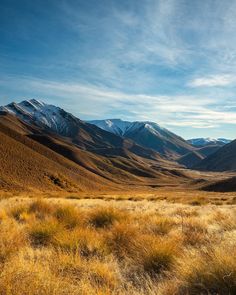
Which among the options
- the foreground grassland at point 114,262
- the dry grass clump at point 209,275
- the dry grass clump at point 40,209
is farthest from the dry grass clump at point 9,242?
the dry grass clump at point 40,209

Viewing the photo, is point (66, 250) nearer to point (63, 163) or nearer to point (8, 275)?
point (8, 275)

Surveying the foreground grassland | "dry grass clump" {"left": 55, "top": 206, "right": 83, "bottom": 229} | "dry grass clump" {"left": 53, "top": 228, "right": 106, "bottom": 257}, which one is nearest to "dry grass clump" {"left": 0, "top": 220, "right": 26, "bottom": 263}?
the foreground grassland

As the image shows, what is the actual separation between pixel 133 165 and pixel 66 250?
173 meters

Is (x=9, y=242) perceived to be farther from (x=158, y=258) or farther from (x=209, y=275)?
(x=209, y=275)

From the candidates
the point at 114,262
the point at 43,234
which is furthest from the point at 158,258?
the point at 43,234

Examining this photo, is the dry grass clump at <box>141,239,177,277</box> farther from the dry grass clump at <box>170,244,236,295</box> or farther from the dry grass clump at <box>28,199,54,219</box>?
the dry grass clump at <box>28,199,54,219</box>

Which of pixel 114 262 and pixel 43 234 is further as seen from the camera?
pixel 43 234

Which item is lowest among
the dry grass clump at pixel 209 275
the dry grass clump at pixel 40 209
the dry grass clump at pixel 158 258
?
the dry grass clump at pixel 40 209

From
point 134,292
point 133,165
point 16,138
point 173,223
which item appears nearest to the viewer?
point 134,292

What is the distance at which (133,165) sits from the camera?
588 feet

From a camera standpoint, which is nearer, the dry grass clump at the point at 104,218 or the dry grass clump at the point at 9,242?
the dry grass clump at the point at 9,242

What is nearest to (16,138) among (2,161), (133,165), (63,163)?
(63,163)

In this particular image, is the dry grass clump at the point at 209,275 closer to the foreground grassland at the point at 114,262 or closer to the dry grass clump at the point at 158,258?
the foreground grassland at the point at 114,262

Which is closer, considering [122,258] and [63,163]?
[122,258]
